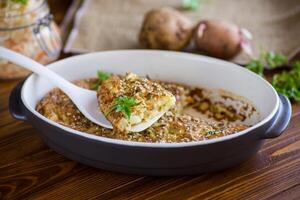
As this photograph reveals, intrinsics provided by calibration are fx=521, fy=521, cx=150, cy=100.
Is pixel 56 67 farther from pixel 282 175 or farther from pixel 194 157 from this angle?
pixel 282 175

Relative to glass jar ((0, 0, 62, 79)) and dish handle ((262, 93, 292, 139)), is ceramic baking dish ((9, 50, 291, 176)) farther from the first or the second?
glass jar ((0, 0, 62, 79))

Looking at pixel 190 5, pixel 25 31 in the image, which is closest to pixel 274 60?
pixel 190 5

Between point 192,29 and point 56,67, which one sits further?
point 192,29

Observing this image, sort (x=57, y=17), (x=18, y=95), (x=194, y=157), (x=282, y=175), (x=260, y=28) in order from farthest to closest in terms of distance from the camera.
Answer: (x=57, y=17)
(x=260, y=28)
(x=18, y=95)
(x=282, y=175)
(x=194, y=157)

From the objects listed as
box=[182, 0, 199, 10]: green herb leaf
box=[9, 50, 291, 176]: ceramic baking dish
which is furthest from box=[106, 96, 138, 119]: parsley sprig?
box=[182, 0, 199, 10]: green herb leaf

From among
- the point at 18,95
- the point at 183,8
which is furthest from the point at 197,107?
the point at 183,8

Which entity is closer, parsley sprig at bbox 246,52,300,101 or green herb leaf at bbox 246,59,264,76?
parsley sprig at bbox 246,52,300,101

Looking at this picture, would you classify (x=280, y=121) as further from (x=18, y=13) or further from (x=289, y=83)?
(x=18, y=13)
